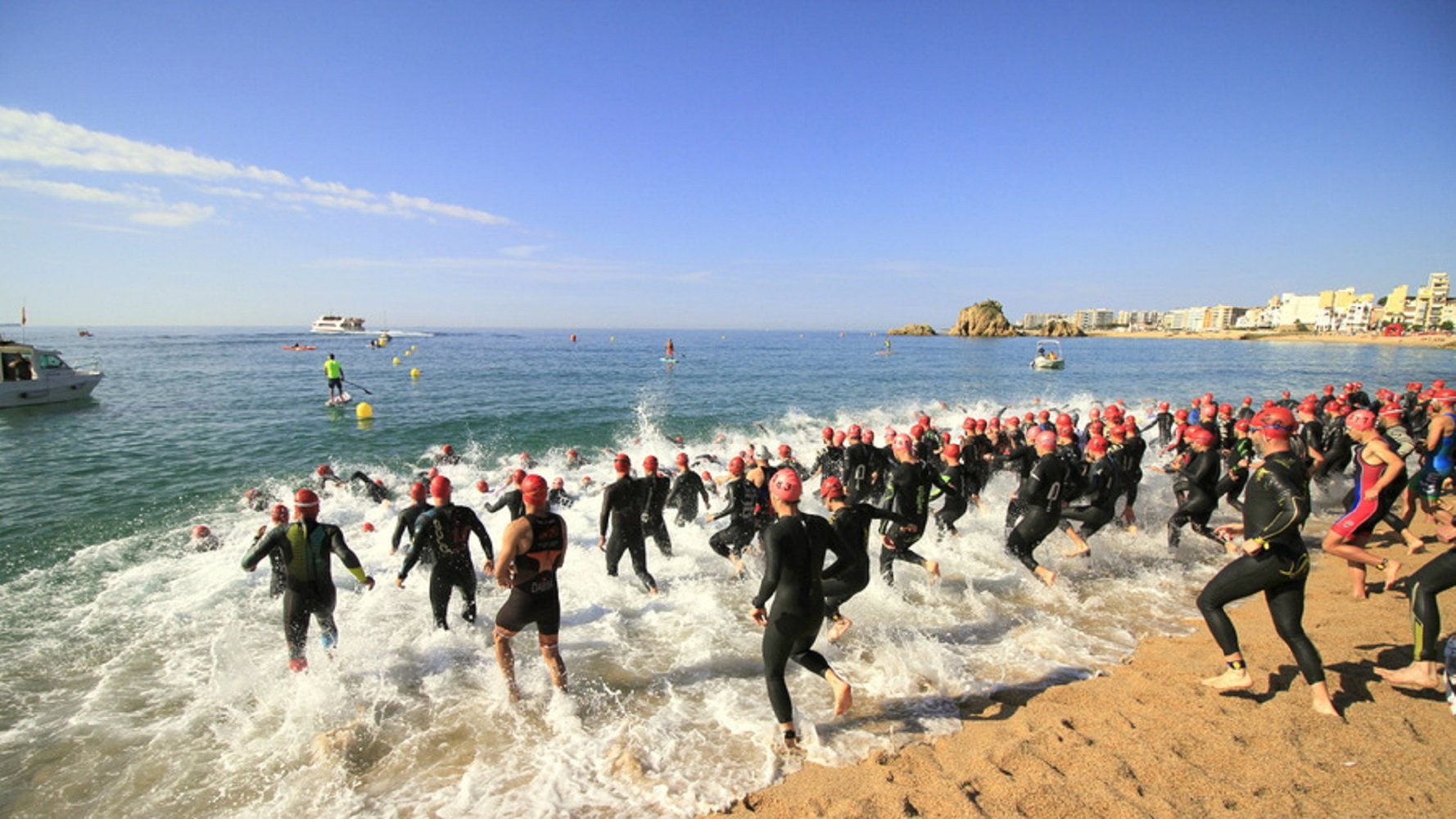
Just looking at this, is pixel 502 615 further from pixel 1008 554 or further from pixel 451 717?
pixel 1008 554

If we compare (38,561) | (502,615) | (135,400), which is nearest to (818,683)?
(502,615)

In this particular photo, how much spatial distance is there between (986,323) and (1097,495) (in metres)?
144

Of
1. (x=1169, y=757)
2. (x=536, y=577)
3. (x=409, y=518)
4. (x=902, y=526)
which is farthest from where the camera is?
(x=902, y=526)

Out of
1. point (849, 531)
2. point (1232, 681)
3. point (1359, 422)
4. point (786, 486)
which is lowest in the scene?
point (1232, 681)

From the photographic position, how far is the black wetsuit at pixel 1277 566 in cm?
454

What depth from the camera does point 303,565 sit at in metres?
5.63

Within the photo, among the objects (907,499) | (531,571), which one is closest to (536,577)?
(531,571)

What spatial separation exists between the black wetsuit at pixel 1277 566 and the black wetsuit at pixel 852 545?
8.85ft

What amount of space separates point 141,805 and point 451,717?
2.11 m

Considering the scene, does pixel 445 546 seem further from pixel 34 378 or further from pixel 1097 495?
pixel 34 378

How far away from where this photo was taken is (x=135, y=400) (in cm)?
2725

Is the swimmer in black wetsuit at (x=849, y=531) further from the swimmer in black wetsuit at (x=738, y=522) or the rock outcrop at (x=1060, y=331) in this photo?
the rock outcrop at (x=1060, y=331)

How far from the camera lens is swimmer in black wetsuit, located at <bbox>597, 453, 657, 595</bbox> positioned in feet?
24.9

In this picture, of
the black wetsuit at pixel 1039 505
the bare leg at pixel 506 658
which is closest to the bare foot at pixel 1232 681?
the black wetsuit at pixel 1039 505
